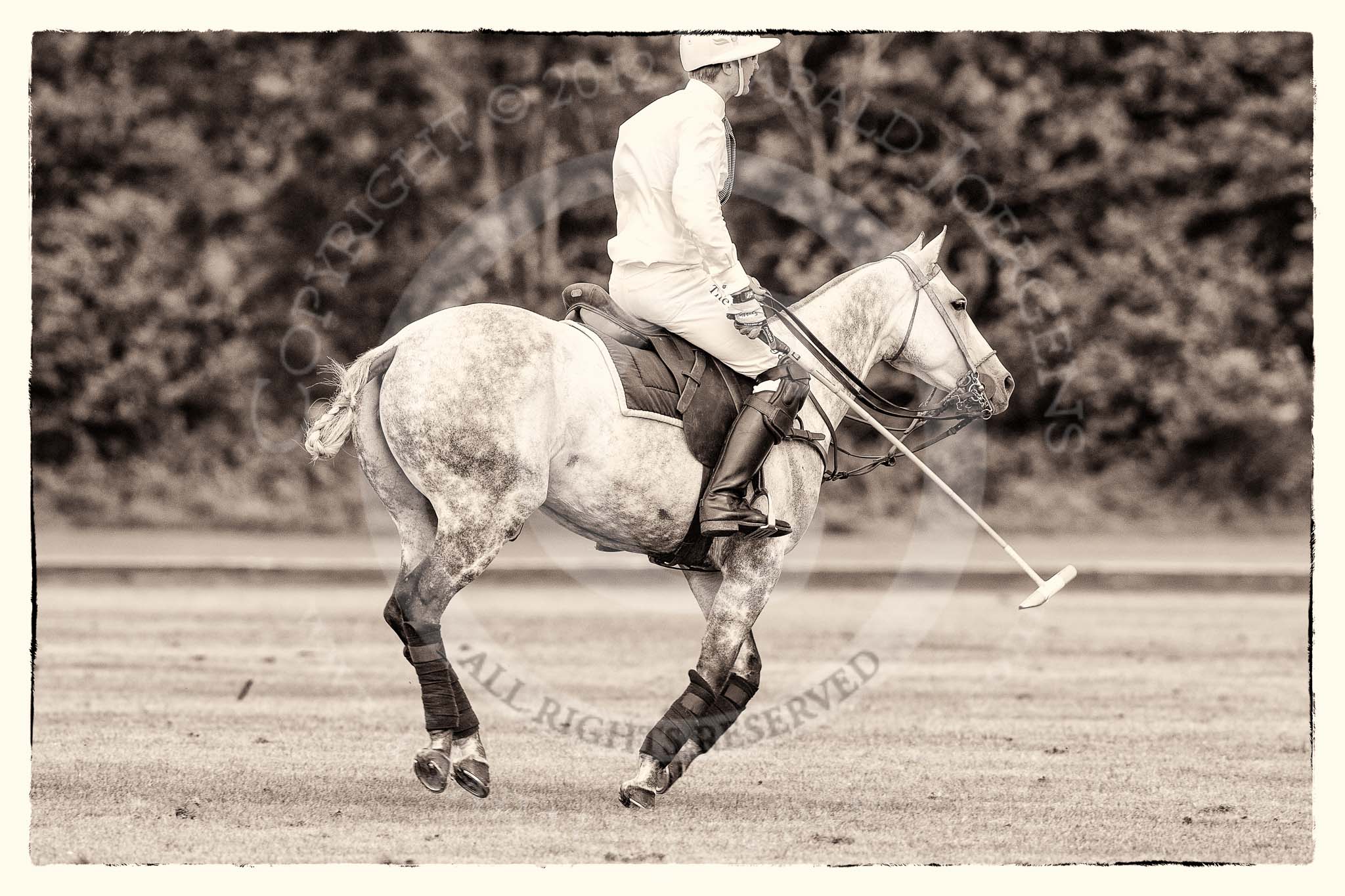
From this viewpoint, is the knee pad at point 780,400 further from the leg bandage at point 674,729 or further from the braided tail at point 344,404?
the braided tail at point 344,404

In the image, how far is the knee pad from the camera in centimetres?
652

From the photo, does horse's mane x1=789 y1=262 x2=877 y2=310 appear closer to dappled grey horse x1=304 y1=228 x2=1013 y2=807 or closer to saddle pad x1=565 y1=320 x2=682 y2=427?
dappled grey horse x1=304 y1=228 x2=1013 y2=807

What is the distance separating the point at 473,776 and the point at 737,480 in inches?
57.6

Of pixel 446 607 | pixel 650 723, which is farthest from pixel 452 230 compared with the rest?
pixel 446 607

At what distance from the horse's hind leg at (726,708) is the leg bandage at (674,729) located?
0.04 metres

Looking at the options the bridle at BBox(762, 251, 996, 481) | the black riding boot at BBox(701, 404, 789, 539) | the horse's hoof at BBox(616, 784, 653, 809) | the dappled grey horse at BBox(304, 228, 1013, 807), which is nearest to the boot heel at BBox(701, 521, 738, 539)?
the black riding boot at BBox(701, 404, 789, 539)

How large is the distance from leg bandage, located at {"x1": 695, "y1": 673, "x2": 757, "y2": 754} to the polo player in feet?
1.98

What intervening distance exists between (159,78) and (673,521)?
523 inches

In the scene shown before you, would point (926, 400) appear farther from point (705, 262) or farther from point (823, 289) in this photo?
point (705, 262)

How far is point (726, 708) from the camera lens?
6.60 meters

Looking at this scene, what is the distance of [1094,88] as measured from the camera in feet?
58.6

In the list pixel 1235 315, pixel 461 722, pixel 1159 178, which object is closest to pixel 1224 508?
pixel 1235 315

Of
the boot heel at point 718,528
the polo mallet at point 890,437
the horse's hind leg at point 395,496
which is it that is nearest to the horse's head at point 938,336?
the polo mallet at point 890,437

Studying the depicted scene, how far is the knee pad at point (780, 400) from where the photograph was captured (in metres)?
6.52
